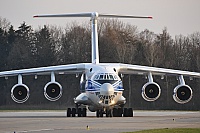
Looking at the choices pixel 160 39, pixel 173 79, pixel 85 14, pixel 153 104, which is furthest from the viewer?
pixel 160 39

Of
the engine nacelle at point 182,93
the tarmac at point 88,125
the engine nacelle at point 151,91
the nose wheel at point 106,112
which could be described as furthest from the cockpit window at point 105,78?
the engine nacelle at point 182,93

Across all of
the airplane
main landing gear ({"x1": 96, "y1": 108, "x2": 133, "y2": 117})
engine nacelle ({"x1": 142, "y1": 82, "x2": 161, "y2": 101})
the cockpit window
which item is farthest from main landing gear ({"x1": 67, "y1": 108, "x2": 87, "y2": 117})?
engine nacelle ({"x1": 142, "y1": 82, "x2": 161, "y2": 101})

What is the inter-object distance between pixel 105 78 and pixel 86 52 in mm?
29065

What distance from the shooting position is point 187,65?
57.0 m

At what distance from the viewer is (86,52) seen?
5725cm

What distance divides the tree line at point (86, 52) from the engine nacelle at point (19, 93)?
63.7 feet

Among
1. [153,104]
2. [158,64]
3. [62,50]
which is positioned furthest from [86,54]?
[153,104]

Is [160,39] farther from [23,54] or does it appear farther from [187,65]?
[23,54]

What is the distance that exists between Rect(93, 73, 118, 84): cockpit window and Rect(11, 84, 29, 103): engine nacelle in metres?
3.86

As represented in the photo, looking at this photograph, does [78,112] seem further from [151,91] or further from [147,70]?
[147,70]

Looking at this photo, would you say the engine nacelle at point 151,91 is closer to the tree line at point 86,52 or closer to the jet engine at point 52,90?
the jet engine at point 52,90

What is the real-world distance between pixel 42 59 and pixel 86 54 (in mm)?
4127

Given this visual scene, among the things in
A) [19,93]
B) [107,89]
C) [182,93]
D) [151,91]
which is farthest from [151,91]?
[19,93]

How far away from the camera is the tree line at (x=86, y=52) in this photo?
2072 inches
